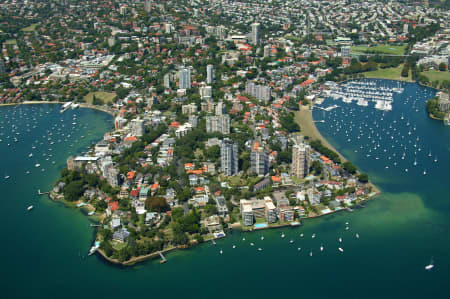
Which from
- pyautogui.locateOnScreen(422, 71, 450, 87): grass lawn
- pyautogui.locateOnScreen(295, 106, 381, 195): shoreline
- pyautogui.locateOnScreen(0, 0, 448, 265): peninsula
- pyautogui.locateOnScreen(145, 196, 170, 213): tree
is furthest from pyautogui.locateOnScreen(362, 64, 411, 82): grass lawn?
pyautogui.locateOnScreen(145, 196, 170, 213): tree

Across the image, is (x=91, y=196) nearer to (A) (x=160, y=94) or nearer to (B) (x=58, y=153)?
(B) (x=58, y=153)

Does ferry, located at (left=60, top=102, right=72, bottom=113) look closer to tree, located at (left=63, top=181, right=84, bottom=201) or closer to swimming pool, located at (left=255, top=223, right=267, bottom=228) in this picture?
tree, located at (left=63, top=181, right=84, bottom=201)

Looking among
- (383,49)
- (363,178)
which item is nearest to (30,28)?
(383,49)

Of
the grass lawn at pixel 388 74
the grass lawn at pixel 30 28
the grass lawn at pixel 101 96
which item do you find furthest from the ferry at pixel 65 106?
the grass lawn at pixel 388 74

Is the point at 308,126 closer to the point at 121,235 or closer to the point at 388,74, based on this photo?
the point at 121,235

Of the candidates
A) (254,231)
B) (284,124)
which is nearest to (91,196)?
(254,231)

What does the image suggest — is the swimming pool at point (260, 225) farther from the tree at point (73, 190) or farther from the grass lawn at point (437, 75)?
the grass lawn at point (437, 75)
